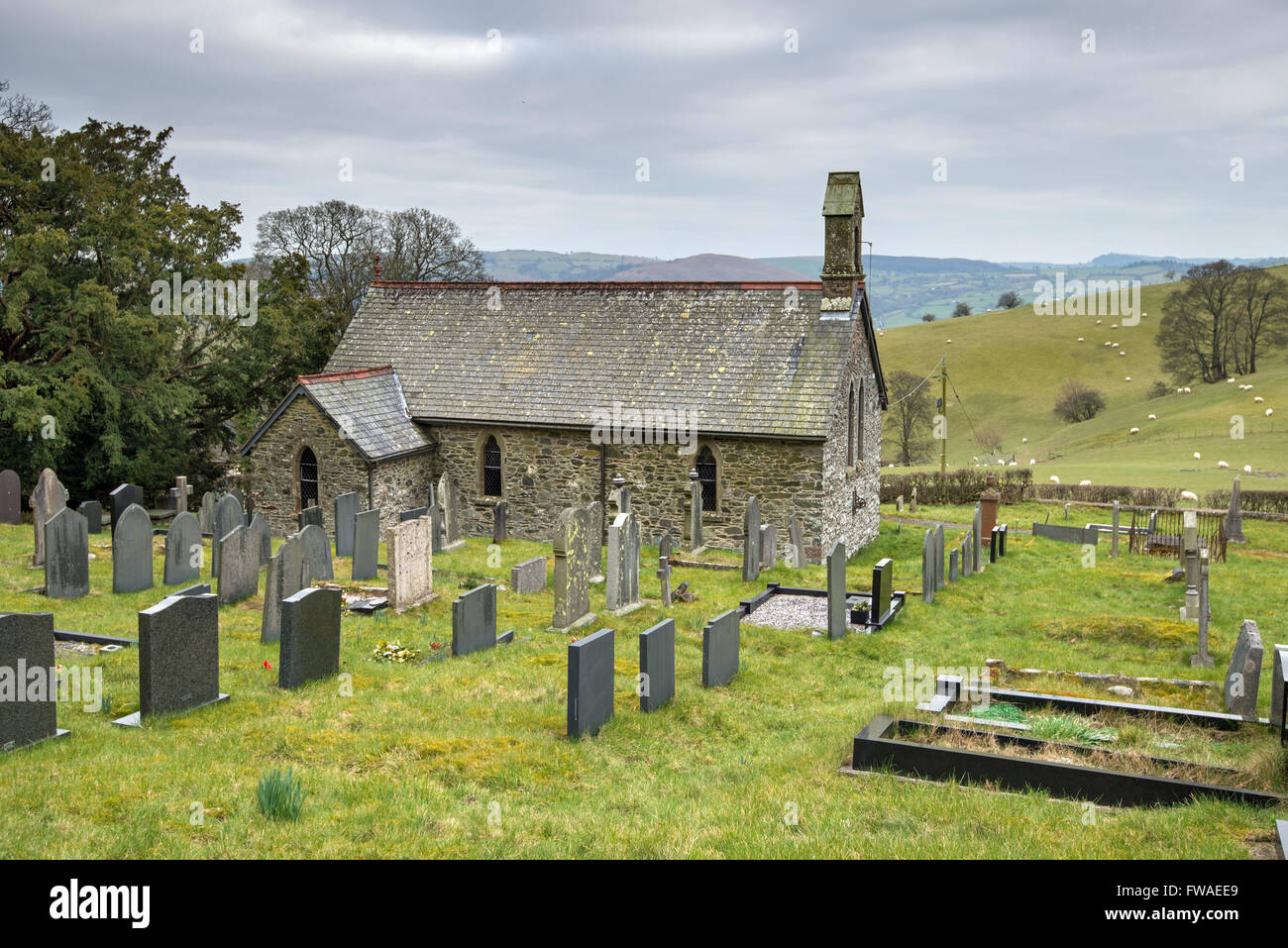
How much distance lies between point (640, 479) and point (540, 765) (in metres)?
17.0

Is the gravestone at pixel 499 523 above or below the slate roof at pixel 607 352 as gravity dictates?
below

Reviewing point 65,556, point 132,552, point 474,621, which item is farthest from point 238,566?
point 474,621

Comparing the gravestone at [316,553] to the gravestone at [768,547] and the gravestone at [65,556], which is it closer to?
the gravestone at [65,556]

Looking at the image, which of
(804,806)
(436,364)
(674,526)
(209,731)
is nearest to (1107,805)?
(804,806)

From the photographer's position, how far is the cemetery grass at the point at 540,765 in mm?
6949

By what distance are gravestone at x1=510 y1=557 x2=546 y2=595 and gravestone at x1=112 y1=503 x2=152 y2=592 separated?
627 centimetres

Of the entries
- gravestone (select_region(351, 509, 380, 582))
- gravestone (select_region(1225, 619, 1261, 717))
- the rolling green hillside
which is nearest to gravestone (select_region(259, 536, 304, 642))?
gravestone (select_region(351, 509, 380, 582))

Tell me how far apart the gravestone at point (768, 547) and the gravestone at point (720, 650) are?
9102mm

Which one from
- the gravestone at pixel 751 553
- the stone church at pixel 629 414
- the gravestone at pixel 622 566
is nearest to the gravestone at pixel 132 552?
the gravestone at pixel 622 566

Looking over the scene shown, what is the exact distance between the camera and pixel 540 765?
8945 millimetres

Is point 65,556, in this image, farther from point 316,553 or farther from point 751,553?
point 751,553

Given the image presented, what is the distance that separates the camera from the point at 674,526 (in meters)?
25.5

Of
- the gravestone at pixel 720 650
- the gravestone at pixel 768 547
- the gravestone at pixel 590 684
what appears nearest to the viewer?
the gravestone at pixel 590 684

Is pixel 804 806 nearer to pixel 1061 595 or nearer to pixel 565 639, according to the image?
pixel 565 639
